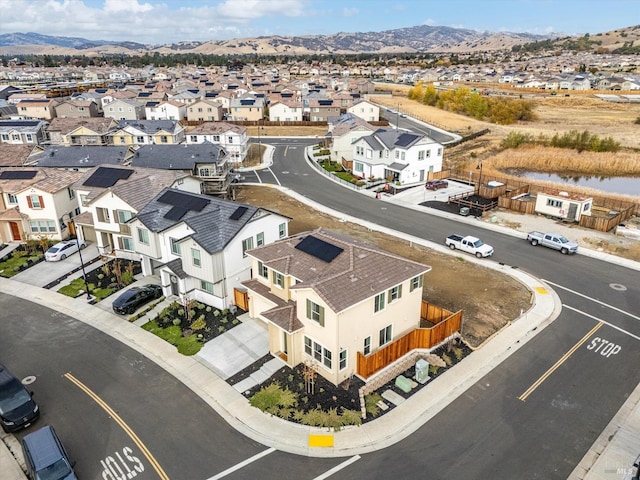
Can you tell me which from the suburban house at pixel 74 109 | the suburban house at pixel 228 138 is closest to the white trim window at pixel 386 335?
the suburban house at pixel 228 138

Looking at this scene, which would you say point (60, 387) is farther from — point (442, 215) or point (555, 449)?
point (442, 215)

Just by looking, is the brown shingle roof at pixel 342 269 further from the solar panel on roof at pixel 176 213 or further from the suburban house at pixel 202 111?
the suburban house at pixel 202 111

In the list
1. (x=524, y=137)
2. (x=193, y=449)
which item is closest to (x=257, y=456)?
(x=193, y=449)

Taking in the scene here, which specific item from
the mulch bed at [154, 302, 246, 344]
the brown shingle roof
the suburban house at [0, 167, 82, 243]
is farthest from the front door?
the brown shingle roof

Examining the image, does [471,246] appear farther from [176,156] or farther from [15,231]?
[15,231]

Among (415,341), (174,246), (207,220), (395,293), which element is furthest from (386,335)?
(174,246)

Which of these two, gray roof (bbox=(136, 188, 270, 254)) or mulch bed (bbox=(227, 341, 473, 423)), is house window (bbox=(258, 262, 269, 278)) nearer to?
gray roof (bbox=(136, 188, 270, 254))
